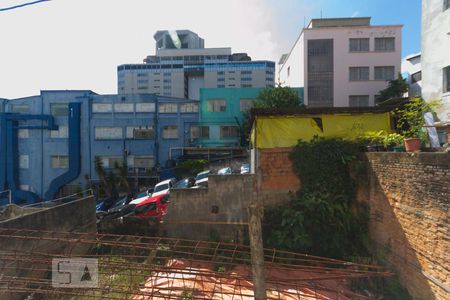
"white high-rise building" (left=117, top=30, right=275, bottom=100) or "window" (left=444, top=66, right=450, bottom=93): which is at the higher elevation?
"white high-rise building" (left=117, top=30, right=275, bottom=100)

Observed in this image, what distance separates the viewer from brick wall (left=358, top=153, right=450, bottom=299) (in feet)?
14.1

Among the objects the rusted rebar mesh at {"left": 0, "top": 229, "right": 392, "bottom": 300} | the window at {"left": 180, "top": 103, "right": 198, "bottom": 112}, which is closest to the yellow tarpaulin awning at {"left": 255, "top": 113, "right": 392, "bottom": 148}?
the rusted rebar mesh at {"left": 0, "top": 229, "right": 392, "bottom": 300}

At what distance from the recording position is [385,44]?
21.9 metres

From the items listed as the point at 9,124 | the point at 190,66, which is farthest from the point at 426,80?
the point at 190,66

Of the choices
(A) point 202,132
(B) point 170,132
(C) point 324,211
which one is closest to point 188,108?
(A) point 202,132

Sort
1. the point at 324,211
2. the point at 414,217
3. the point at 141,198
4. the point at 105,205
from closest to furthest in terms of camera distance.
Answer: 1. the point at 414,217
2. the point at 324,211
3. the point at 141,198
4. the point at 105,205

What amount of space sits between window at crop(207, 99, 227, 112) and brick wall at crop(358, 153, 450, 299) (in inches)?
647

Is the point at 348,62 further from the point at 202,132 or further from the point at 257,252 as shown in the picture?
the point at 257,252

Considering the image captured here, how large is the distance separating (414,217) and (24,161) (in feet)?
91.2

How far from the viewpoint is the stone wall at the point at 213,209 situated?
8.25 m

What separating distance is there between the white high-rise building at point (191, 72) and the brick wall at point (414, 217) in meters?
56.0

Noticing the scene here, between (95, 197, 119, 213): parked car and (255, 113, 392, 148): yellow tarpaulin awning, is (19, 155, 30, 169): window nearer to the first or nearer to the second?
(95, 197, 119, 213): parked car

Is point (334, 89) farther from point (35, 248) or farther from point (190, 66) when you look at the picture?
point (190, 66)

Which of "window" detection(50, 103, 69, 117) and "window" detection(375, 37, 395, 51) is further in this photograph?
"window" detection(50, 103, 69, 117)
